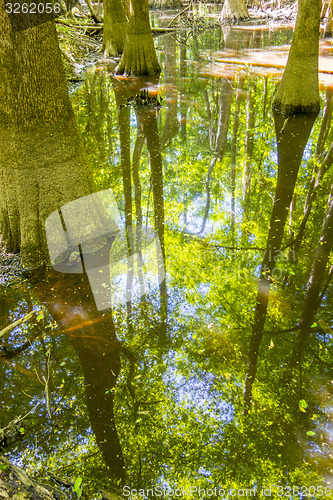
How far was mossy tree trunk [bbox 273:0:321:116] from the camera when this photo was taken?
23.5 ft

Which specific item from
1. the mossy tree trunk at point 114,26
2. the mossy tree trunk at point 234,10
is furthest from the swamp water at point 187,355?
the mossy tree trunk at point 234,10

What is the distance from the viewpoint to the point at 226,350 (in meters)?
3.22

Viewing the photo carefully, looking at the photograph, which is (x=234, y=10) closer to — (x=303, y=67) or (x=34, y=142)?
(x=303, y=67)

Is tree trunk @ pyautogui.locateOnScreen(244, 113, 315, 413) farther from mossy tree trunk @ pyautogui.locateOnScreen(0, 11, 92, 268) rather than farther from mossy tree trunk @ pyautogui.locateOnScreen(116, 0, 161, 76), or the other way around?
mossy tree trunk @ pyautogui.locateOnScreen(116, 0, 161, 76)

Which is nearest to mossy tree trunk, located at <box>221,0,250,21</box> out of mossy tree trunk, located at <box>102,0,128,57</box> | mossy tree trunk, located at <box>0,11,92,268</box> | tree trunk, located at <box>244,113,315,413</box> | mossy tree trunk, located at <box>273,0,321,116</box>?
mossy tree trunk, located at <box>102,0,128,57</box>

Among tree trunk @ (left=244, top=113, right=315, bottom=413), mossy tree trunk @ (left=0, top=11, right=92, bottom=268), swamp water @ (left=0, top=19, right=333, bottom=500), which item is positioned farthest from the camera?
mossy tree trunk @ (left=0, top=11, right=92, bottom=268)

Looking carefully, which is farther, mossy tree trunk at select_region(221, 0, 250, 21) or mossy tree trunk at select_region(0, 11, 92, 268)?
mossy tree trunk at select_region(221, 0, 250, 21)

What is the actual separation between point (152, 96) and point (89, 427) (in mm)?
9138

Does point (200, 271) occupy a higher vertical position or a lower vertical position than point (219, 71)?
lower

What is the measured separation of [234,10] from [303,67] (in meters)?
20.6

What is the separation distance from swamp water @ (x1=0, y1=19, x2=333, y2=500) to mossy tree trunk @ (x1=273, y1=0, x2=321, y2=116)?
196 centimetres

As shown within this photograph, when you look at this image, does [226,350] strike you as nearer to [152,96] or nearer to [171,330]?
[171,330]

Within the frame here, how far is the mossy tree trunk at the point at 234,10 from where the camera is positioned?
23.7m

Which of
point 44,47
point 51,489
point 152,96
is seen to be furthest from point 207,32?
point 51,489
